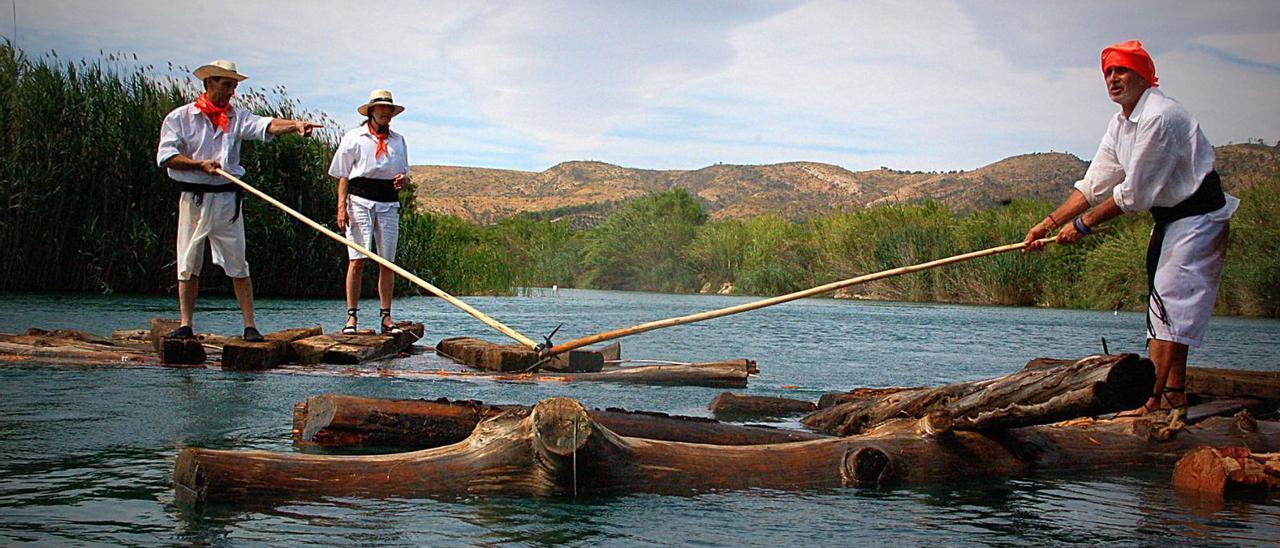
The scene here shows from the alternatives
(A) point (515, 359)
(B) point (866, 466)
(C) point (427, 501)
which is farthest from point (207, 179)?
(B) point (866, 466)

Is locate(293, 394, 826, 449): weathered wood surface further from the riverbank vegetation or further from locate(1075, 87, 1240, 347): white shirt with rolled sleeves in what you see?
the riverbank vegetation

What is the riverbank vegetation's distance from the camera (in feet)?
58.5

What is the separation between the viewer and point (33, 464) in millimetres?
4516

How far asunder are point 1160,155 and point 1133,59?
531mm

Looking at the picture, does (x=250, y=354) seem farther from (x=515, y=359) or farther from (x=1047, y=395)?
(x=1047, y=395)

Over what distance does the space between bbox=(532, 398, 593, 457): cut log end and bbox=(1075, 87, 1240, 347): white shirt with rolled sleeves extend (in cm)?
332

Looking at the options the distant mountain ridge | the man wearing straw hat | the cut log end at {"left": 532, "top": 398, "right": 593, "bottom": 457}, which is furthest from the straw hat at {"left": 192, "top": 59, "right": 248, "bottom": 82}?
the distant mountain ridge

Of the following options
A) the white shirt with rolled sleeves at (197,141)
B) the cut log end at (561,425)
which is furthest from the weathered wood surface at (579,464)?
the white shirt with rolled sleeves at (197,141)

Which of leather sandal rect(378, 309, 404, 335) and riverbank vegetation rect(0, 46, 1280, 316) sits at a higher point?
riverbank vegetation rect(0, 46, 1280, 316)

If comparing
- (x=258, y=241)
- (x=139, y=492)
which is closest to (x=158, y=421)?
(x=139, y=492)

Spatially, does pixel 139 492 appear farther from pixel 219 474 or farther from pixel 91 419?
pixel 91 419

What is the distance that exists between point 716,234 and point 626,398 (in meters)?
41.9

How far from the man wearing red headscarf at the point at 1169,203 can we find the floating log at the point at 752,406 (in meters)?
2.05

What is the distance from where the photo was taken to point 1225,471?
4.69 m
